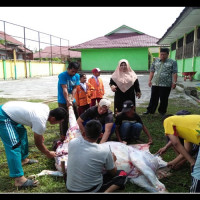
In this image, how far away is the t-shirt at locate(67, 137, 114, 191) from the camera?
81.7 inches

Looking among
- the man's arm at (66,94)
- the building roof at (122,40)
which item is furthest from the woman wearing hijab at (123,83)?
the building roof at (122,40)

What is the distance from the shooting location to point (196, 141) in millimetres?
2402

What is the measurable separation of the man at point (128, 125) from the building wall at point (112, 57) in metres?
22.3

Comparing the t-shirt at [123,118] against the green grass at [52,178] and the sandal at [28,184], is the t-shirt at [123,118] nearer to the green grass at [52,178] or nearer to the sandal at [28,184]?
the green grass at [52,178]

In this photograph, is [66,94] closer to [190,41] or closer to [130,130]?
[130,130]

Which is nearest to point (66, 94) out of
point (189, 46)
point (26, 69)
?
point (189, 46)

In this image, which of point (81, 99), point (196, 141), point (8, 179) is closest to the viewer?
point (196, 141)

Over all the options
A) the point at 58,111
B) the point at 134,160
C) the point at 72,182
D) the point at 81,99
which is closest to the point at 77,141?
the point at 72,182

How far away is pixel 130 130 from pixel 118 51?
906 inches

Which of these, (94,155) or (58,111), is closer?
(94,155)

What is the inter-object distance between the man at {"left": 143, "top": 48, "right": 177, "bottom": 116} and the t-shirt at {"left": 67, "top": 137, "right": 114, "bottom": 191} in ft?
12.2
